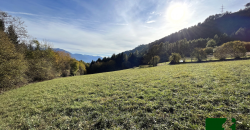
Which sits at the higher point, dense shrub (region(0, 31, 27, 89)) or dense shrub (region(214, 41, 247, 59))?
dense shrub (region(214, 41, 247, 59))

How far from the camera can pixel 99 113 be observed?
630 cm

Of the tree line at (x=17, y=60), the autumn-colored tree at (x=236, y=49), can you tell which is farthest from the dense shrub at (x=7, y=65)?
the autumn-colored tree at (x=236, y=49)

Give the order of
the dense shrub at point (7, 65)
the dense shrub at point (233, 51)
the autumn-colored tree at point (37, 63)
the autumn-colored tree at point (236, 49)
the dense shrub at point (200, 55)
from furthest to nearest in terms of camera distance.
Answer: the dense shrub at point (200, 55) → the dense shrub at point (233, 51) → the autumn-colored tree at point (236, 49) → the autumn-colored tree at point (37, 63) → the dense shrub at point (7, 65)

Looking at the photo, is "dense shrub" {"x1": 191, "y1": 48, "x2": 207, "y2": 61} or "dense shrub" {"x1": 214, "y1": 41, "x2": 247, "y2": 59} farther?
"dense shrub" {"x1": 191, "y1": 48, "x2": 207, "y2": 61}

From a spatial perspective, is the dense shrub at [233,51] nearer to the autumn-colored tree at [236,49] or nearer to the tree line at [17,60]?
the autumn-colored tree at [236,49]

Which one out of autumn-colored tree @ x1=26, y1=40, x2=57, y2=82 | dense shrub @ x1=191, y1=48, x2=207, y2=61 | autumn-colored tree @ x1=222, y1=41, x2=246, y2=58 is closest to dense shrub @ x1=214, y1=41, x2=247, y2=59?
autumn-colored tree @ x1=222, y1=41, x2=246, y2=58

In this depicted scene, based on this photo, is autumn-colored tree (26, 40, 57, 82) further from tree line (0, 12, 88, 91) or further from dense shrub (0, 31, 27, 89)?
dense shrub (0, 31, 27, 89)

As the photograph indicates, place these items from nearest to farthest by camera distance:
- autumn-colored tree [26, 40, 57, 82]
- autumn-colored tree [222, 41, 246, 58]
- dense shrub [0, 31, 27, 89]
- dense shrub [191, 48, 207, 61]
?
dense shrub [0, 31, 27, 89], autumn-colored tree [26, 40, 57, 82], autumn-colored tree [222, 41, 246, 58], dense shrub [191, 48, 207, 61]

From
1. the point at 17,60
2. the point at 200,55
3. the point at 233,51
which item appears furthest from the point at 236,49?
the point at 17,60

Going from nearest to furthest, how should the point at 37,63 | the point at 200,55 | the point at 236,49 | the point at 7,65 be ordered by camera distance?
the point at 7,65 < the point at 37,63 < the point at 236,49 < the point at 200,55

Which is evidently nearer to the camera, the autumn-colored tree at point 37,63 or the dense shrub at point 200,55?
the autumn-colored tree at point 37,63

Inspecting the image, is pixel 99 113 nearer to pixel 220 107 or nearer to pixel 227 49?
pixel 220 107

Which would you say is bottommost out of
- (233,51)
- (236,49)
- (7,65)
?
(7,65)

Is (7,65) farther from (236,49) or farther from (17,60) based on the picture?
(236,49)
